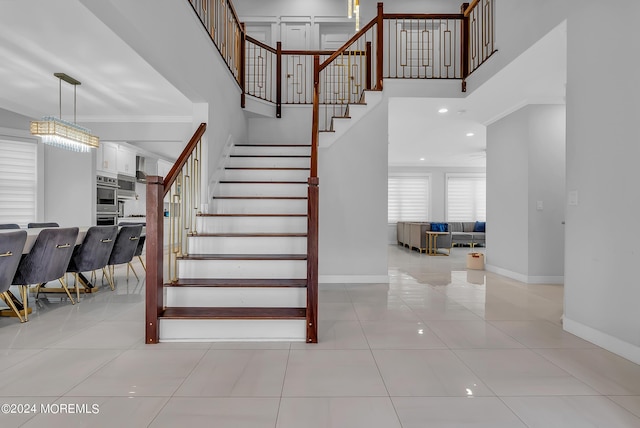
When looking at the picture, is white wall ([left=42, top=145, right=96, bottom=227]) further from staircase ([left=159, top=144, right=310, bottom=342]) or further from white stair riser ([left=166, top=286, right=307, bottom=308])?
white stair riser ([left=166, top=286, right=307, bottom=308])

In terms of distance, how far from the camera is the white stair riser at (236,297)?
2779mm

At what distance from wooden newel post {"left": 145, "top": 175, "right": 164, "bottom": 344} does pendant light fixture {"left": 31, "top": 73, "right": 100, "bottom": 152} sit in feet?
8.19

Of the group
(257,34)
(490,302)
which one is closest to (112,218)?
(257,34)

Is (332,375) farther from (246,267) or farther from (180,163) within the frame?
(180,163)

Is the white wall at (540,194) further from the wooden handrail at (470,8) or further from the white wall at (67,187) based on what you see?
the white wall at (67,187)

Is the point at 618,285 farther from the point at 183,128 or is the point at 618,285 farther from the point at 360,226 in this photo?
the point at 183,128

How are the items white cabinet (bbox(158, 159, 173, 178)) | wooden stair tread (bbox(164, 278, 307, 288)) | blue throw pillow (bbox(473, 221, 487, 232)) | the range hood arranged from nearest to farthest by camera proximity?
wooden stair tread (bbox(164, 278, 307, 288)) → the range hood → white cabinet (bbox(158, 159, 173, 178)) → blue throw pillow (bbox(473, 221, 487, 232))

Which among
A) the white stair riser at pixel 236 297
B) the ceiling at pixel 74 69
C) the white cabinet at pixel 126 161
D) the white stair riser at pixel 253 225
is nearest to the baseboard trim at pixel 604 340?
the white stair riser at pixel 236 297

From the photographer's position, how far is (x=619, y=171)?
241 cm

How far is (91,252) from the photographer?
376cm

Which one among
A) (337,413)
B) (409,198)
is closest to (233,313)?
(337,413)

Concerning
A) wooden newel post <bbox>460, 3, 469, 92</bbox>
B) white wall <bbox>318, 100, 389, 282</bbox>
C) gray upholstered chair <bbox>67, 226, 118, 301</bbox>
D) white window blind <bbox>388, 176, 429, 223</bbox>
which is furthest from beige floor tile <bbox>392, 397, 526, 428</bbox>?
white window blind <bbox>388, 176, 429, 223</bbox>

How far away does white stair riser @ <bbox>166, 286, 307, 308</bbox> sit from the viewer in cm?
278

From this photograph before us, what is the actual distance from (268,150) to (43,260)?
2.94 metres
